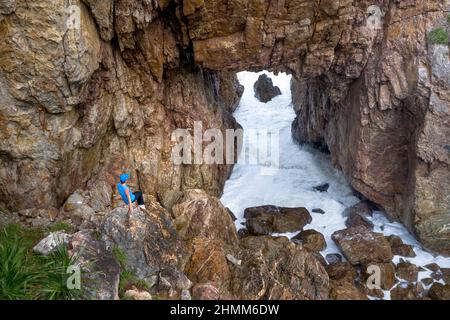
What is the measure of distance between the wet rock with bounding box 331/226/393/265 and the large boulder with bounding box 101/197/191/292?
8676 mm

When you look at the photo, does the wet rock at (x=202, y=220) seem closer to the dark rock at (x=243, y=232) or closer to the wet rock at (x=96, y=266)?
the dark rock at (x=243, y=232)

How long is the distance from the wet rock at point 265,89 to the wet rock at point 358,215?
62.1 ft

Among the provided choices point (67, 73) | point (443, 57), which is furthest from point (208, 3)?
point (443, 57)

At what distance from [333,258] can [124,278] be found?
1040 cm

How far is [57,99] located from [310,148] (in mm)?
19321

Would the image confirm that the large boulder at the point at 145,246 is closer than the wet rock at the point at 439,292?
Yes

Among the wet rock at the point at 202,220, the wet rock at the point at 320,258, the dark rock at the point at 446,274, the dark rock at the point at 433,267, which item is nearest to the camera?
the wet rock at the point at 202,220

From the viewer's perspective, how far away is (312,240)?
17.6 meters

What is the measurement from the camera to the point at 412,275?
1523 centimetres

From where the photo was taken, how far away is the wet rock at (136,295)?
9398mm

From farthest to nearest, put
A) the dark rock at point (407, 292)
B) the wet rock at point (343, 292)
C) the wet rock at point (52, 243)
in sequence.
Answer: the dark rock at point (407, 292) → the wet rock at point (343, 292) → the wet rock at point (52, 243)

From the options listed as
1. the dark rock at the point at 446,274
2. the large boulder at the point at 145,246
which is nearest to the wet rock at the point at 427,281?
the dark rock at the point at 446,274

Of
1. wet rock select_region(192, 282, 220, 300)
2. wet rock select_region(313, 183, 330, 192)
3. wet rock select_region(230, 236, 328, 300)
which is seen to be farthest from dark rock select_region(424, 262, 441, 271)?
wet rock select_region(192, 282, 220, 300)

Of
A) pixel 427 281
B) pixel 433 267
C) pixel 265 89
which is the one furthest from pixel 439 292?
pixel 265 89
